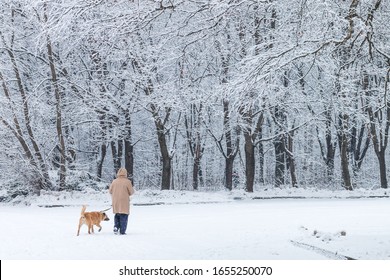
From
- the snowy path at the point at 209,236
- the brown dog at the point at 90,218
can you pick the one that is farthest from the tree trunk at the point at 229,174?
the brown dog at the point at 90,218

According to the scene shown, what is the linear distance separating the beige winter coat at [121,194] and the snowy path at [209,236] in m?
0.66

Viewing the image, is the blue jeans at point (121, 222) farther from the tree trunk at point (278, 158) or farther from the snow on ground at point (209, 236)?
the tree trunk at point (278, 158)

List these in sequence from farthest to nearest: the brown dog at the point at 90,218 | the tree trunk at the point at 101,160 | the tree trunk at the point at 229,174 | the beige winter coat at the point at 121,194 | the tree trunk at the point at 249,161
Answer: the tree trunk at the point at 101,160 < the tree trunk at the point at 229,174 < the tree trunk at the point at 249,161 < the beige winter coat at the point at 121,194 < the brown dog at the point at 90,218

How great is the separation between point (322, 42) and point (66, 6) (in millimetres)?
4409

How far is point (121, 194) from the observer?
14.8 m

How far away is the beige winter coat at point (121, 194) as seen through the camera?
1458 cm

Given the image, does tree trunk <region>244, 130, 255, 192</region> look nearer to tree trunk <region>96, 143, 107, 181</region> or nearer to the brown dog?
tree trunk <region>96, 143, 107, 181</region>

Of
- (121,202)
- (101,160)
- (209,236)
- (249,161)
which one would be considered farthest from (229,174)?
(209,236)

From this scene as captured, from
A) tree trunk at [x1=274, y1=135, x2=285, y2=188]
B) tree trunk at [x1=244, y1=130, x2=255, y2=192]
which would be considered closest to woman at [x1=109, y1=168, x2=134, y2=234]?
tree trunk at [x1=244, y1=130, x2=255, y2=192]

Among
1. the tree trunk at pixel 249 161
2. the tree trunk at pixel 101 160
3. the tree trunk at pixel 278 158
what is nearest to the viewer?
the tree trunk at pixel 249 161

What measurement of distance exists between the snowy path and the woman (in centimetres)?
36

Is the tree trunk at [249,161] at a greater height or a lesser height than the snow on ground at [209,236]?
greater

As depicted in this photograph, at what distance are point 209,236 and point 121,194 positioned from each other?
2.57m

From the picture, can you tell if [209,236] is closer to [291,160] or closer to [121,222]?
[121,222]
